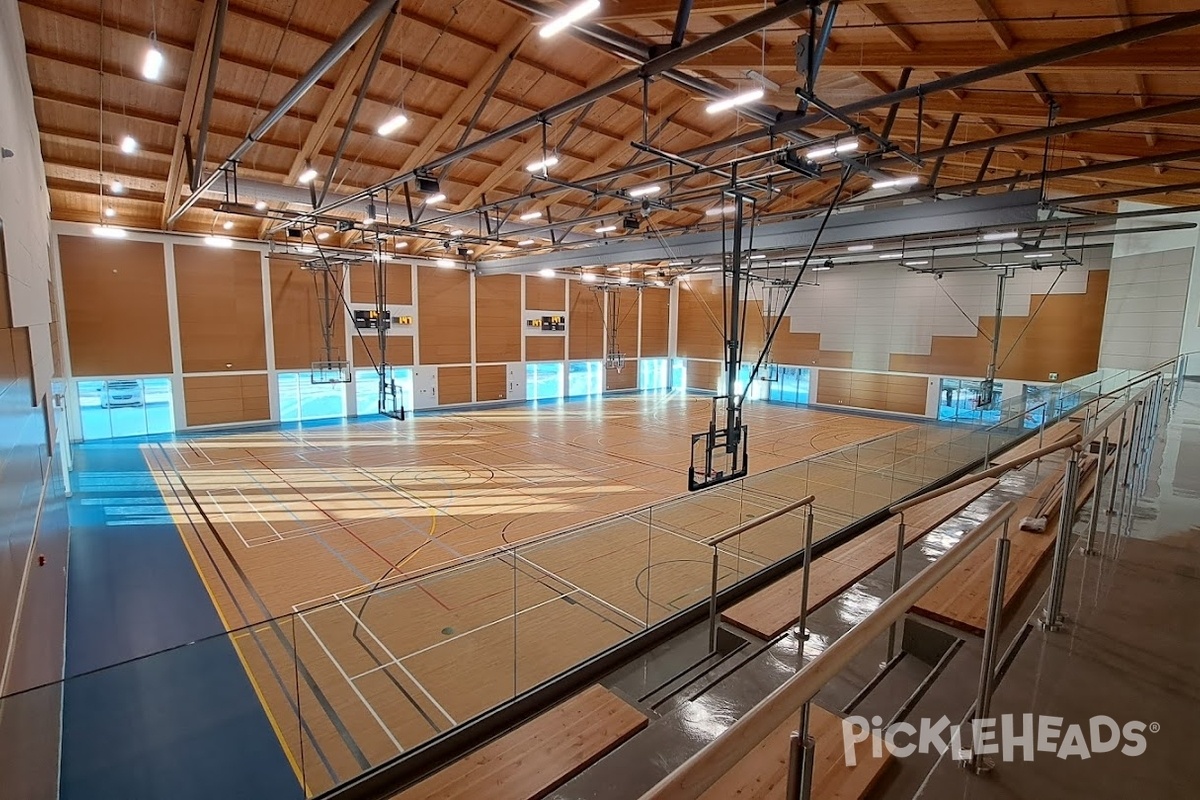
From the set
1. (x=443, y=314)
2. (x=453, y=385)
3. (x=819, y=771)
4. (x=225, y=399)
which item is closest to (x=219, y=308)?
(x=225, y=399)

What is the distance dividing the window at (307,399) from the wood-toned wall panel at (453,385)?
12.6 ft

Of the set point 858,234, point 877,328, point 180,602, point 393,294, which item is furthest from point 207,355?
point 877,328

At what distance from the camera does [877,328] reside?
78.8 feet

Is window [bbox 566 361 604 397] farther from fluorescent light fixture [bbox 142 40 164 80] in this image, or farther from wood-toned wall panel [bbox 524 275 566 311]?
fluorescent light fixture [bbox 142 40 164 80]

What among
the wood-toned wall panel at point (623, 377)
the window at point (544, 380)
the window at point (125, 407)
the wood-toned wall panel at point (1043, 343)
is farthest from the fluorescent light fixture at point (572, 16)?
the wood-toned wall panel at point (623, 377)

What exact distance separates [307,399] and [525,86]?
14757mm

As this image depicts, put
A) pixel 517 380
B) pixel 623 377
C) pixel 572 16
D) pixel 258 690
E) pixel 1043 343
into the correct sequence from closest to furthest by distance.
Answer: pixel 572 16 → pixel 258 690 → pixel 1043 343 → pixel 517 380 → pixel 623 377

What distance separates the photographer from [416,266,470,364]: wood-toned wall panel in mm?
22578

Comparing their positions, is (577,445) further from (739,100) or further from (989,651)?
(989,651)

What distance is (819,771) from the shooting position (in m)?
2.64

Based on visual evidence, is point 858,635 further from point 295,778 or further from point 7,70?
point 7,70

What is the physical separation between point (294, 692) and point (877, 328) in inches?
971

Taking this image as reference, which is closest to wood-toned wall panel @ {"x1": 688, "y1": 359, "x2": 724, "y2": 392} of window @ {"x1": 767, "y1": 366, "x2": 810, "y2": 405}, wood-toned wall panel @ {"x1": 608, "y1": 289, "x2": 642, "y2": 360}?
window @ {"x1": 767, "y1": 366, "x2": 810, "y2": 405}

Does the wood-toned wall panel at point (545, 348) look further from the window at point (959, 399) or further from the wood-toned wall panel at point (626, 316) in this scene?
the window at point (959, 399)
